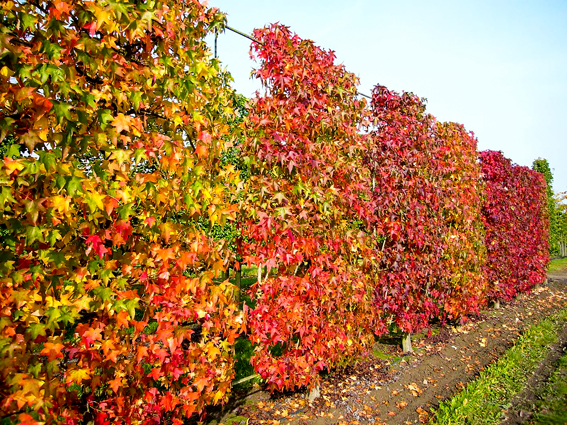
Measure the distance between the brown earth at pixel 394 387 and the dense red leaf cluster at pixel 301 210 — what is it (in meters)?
0.41

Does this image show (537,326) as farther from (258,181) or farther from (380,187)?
(258,181)

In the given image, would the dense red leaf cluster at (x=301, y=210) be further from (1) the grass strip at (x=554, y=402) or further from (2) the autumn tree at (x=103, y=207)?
(1) the grass strip at (x=554, y=402)

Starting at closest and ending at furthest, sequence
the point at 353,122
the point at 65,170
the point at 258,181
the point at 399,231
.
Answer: the point at 65,170 → the point at 258,181 → the point at 353,122 → the point at 399,231

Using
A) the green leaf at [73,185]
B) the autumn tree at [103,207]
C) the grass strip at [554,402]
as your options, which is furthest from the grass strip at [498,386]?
the green leaf at [73,185]

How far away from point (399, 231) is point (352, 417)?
2.81 metres

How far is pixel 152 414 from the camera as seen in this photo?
7.80ft

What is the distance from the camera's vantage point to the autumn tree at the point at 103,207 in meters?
1.68

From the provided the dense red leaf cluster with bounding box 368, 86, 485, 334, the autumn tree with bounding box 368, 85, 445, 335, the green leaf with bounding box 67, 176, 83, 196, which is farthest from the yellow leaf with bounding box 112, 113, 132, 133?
the autumn tree with bounding box 368, 85, 445, 335

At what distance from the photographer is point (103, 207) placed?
6.13ft

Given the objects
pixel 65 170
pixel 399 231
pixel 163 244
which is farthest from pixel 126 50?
pixel 399 231

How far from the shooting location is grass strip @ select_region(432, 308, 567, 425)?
3881 mm

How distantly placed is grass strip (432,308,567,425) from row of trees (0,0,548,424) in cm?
125

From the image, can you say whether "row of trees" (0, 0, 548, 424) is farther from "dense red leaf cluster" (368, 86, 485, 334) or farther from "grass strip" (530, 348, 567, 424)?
"grass strip" (530, 348, 567, 424)

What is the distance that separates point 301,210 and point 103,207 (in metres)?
2.23
